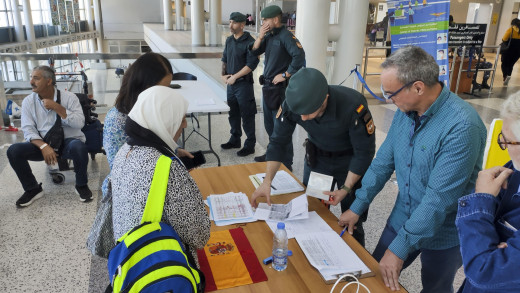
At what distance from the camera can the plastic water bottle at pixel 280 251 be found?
1.48 metres

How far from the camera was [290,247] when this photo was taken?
1619mm

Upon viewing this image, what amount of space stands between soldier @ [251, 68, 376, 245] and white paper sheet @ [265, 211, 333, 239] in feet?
0.55

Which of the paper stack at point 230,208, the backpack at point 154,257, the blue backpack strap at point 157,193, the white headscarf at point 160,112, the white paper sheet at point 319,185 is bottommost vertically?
the paper stack at point 230,208

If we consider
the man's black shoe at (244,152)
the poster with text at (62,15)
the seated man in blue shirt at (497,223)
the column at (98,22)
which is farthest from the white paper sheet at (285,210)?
the column at (98,22)

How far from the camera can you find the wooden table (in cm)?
139

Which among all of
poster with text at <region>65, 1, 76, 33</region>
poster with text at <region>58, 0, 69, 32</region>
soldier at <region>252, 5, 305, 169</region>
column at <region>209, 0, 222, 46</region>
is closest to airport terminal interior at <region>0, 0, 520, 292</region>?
soldier at <region>252, 5, 305, 169</region>

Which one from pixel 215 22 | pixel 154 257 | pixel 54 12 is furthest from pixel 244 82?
pixel 54 12

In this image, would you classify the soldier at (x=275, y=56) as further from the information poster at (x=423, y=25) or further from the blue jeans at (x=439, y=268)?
the blue jeans at (x=439, y=268)

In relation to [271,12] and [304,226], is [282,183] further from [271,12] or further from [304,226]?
[271,12]

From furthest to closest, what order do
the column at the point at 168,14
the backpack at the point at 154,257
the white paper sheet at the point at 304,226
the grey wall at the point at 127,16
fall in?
the grey wall at the point at 127,16 < the column at the point at 168,14 < the white paper sheet at the point at 304,226 < the backpack at the point at 154,257

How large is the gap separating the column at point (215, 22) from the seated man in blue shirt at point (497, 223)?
36.9 ft

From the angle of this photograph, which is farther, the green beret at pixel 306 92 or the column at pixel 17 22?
the column at pixel 17 22

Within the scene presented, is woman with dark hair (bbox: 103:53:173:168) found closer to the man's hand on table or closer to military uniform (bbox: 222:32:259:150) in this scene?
the man's hand on table

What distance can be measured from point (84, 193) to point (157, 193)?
2.52 metres
